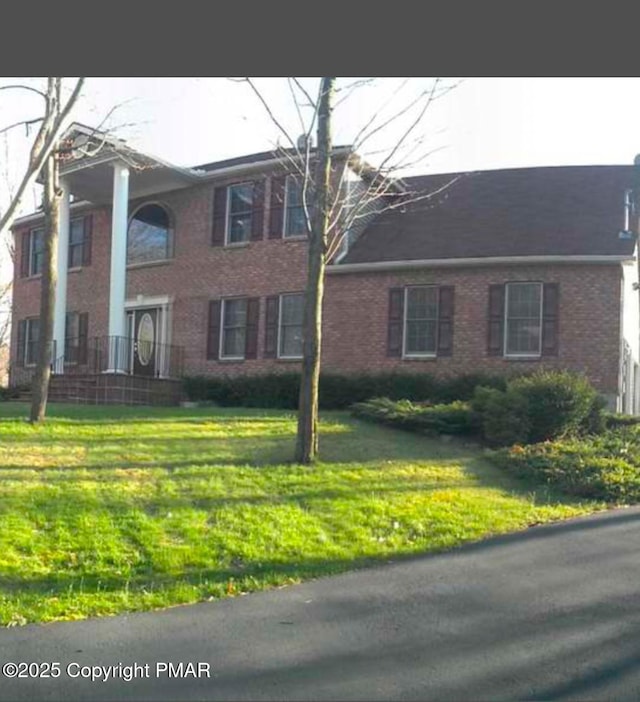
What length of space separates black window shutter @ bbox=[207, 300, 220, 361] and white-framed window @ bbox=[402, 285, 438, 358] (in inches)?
197

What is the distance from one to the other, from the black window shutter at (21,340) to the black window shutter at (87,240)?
301 cm

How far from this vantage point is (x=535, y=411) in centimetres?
1496

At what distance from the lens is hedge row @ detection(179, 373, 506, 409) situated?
1941 cm

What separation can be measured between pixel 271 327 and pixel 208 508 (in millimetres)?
12918

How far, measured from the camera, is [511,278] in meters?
20.0

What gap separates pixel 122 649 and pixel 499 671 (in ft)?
8.18

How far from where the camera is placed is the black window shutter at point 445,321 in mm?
20562

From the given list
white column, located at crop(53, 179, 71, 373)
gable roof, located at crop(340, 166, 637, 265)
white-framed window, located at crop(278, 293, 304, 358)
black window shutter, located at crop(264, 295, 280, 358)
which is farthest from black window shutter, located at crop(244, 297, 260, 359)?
white column, located at crop(53, 179, 71, 373)

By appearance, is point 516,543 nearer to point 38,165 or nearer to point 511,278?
point 38,165

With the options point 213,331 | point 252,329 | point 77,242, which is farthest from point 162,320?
point 77,242

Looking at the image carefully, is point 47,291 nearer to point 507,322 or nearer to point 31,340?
point 507,322

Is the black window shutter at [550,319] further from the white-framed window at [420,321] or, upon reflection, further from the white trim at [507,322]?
the white-framed window at [420,321]

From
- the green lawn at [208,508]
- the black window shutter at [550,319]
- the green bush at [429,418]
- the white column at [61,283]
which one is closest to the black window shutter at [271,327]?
the white column at [61,283]

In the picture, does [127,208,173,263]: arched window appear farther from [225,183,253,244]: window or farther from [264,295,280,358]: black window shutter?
[264,295,280,358]: black window shutter
